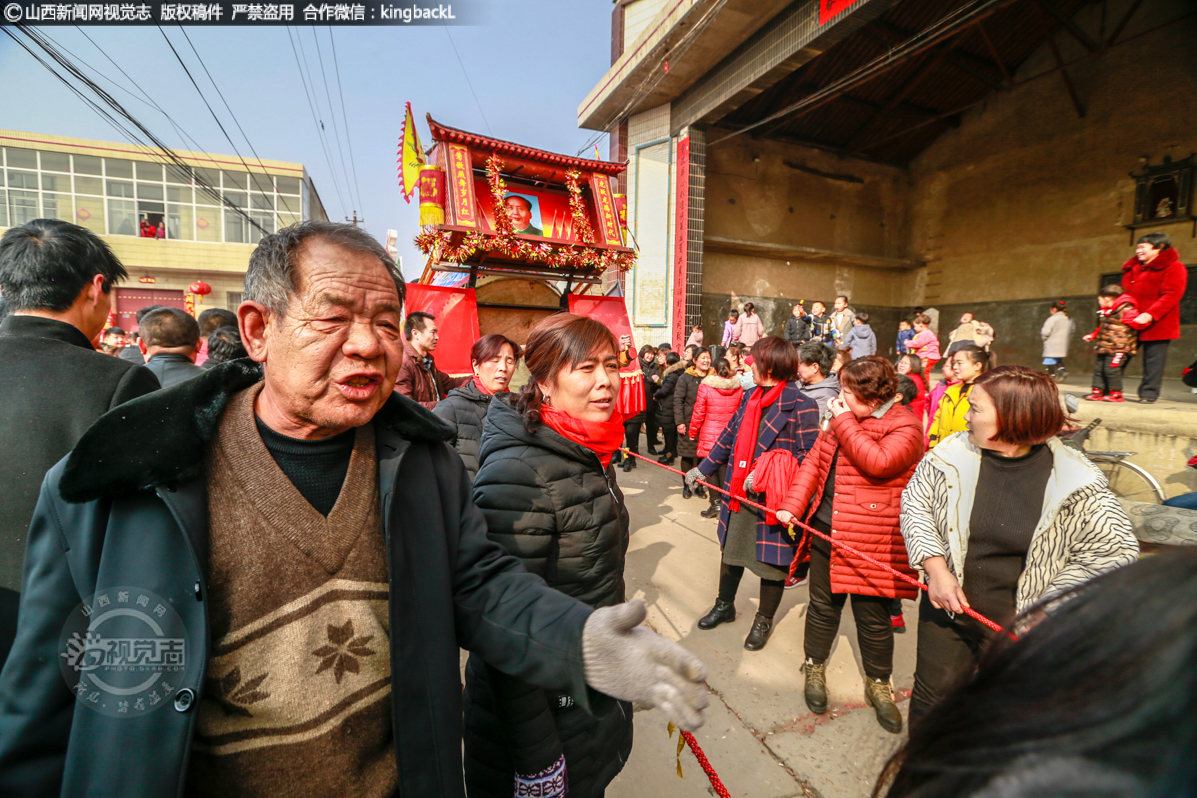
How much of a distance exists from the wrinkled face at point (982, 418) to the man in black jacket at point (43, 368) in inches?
122

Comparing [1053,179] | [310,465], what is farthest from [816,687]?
[1053,179]

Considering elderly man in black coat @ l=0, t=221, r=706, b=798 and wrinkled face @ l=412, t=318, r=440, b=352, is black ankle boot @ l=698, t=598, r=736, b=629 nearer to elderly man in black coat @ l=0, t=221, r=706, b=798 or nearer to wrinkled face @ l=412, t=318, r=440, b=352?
elderly man in black coat @ l=0, t=221, r=706, b=798

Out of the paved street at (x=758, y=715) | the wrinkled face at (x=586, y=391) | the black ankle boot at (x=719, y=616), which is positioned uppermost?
the wrinkled face at (x=586, y=391)

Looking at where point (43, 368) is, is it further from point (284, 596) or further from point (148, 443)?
point (284, 596)

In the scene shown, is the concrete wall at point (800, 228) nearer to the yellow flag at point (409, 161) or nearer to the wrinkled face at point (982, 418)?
the yellow flag at point (409, 161)

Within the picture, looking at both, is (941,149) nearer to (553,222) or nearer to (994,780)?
(553,222)

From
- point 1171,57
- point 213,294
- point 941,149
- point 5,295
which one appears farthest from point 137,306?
point 1171,57

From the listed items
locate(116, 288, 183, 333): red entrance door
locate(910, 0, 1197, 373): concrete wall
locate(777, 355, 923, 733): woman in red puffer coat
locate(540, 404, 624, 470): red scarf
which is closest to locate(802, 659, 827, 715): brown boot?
locate(777, 355, 923, 733): woman in red puffer coat

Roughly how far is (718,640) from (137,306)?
94.0ft

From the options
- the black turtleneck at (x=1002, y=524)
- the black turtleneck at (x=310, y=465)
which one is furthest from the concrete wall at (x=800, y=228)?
the black turtleneck at (x=310, y=465)

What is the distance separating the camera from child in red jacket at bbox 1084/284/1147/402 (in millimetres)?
5488

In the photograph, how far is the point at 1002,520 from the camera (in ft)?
6.01

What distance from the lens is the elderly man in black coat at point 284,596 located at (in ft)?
2.68

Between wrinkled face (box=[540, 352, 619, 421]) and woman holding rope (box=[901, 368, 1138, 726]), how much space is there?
4.74 feet
